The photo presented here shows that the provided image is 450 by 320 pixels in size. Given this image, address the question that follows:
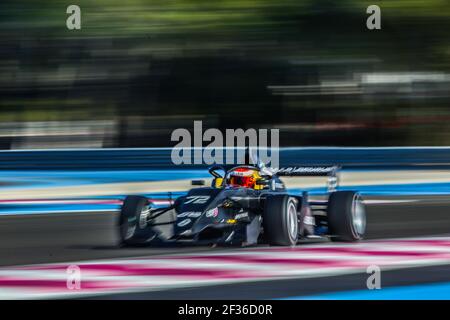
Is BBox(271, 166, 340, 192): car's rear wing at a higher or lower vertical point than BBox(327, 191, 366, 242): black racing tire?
higher

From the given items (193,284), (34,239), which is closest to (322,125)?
(34,239)

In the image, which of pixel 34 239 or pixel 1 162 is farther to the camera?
pixel 1 162

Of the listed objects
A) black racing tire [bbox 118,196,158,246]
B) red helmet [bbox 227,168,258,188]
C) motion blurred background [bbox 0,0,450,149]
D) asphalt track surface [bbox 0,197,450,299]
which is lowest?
asphalt track surface [bbox 0,197,450,299]

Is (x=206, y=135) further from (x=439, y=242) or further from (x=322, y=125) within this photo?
(x=439, y=242)

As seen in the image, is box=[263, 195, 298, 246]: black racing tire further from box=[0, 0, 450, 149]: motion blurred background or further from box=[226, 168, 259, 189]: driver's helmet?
box=[0, 0, 450, 149]: motion blurred background

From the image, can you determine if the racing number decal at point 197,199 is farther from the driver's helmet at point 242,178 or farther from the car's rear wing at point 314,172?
the car's rear wing at point 314,172

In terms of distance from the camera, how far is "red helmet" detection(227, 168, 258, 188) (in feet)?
29.7

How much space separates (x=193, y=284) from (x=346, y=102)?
14738mm

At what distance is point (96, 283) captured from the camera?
21.0 feet

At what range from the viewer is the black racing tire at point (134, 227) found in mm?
8938

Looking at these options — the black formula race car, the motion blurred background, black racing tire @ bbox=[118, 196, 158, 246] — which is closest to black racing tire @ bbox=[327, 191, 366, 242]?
the black formula race car

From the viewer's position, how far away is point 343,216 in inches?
362

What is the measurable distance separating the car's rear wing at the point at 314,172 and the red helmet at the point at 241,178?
380mm

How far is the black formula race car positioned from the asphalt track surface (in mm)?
203
